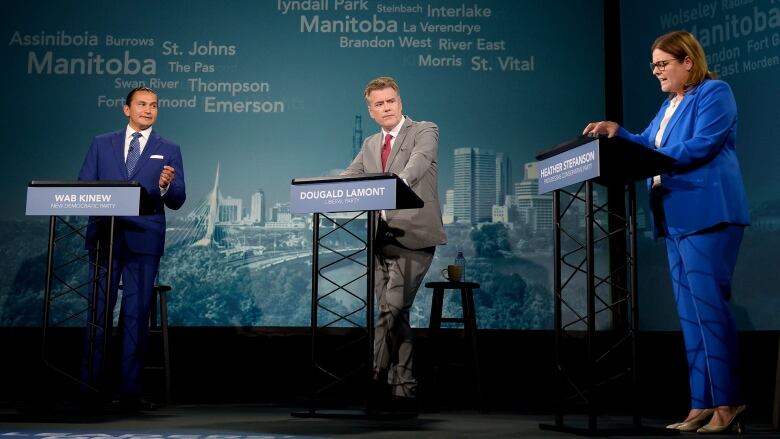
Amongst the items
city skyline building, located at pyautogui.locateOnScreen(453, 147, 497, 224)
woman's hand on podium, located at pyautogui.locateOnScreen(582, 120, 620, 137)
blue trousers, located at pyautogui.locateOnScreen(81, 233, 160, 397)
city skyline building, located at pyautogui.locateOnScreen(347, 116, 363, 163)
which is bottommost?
blue trousers, located at pyautogui.locateOnScreen(81, 233, 160, 397)

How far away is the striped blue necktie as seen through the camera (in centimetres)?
455

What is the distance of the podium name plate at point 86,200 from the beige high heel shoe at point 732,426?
2.66m

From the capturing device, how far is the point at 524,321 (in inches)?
249

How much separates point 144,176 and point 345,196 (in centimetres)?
142

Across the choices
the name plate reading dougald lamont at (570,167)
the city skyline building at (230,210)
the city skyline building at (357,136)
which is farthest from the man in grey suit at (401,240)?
the city skyline building at (230,210)

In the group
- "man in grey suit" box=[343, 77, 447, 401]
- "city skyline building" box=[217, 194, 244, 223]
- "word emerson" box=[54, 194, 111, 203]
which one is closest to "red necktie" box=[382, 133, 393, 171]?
"man in grey suit" box=[343, 77, 447, 401]

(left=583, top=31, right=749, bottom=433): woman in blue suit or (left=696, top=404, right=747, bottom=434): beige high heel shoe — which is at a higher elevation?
(left=583, top=31, right=749, bottom=433): woman in blue suit

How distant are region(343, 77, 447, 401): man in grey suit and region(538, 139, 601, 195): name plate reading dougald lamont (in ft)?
2.64

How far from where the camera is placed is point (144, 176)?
14.9 ft

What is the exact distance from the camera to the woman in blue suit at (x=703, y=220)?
10.6 ft

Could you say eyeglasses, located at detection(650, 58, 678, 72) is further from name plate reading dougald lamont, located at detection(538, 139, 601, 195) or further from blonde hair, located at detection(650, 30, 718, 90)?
name plate reading dougald lamont, located at detection(538, 139, 601, 195)

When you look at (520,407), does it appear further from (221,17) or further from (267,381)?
(221,17)

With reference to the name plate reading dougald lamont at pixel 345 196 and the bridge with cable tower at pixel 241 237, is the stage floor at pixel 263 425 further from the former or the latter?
the bridge with cable tower at pixel 241 237

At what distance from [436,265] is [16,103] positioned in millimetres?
3493
